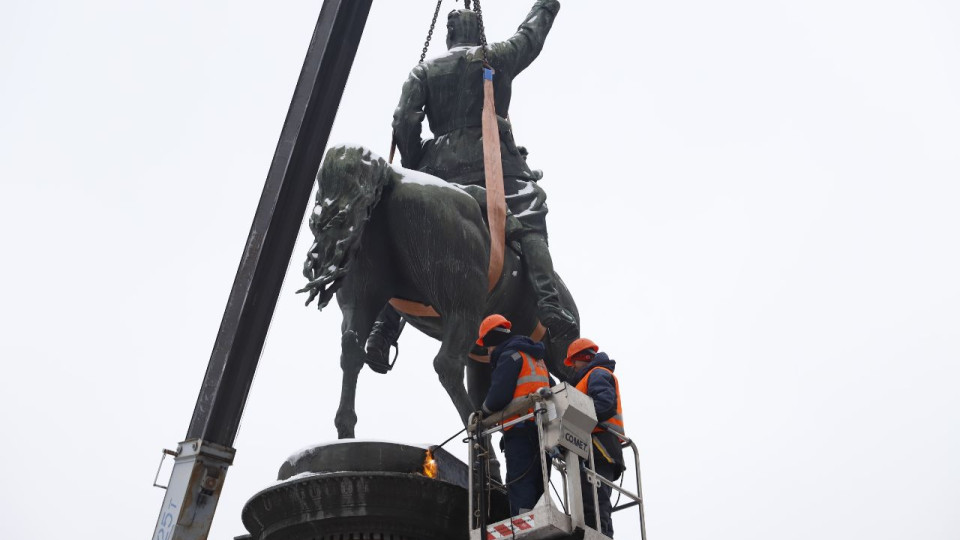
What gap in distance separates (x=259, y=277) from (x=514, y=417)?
Answer: 6.83ft

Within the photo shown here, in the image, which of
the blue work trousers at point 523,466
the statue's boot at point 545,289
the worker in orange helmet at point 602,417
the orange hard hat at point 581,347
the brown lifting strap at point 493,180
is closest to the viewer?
the blue work trousers at point 523,466

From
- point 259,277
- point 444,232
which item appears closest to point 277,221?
point 259,277

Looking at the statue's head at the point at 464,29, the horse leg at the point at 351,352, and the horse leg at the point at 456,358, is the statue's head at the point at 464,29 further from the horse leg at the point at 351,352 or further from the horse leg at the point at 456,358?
the horse leg at the point at 456,358

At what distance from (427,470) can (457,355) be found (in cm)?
120

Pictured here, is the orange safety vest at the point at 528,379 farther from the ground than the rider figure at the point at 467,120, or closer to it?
closer to it

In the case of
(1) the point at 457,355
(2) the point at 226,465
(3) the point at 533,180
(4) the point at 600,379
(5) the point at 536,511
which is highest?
(3) the point at 533,180

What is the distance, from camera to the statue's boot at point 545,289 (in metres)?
10.3

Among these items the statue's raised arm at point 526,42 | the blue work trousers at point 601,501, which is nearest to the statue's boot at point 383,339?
the statue's raised arm at point 526,42

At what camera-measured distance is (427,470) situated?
8359 millimetres

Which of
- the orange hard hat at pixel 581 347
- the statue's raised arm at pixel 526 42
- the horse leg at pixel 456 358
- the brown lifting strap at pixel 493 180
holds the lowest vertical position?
the orange hard hat at pixel 581 347

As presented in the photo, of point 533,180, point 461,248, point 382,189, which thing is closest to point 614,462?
point 461,248

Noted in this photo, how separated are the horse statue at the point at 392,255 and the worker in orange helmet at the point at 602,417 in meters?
1.32

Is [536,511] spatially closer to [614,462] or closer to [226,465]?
[614,462]

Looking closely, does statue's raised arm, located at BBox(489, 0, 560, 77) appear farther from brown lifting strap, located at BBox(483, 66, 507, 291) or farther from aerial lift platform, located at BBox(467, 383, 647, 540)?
aerial lift platform, located at BBox(467, 383, 647, 540)
